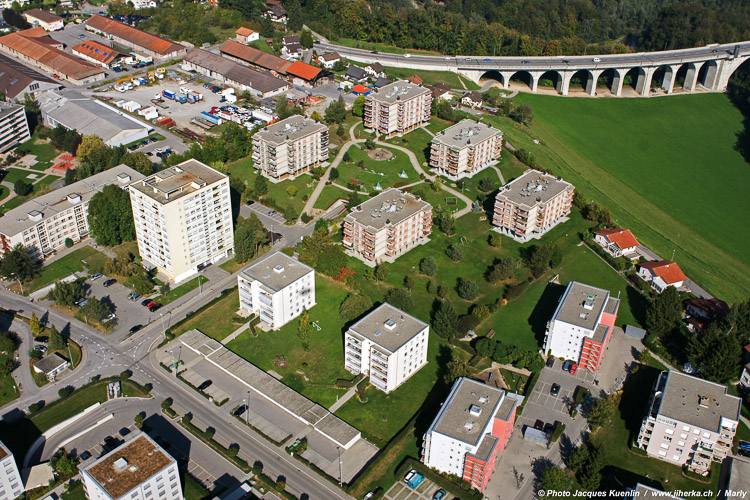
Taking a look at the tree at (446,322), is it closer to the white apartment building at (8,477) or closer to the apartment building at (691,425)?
the apartment building at (691,425)

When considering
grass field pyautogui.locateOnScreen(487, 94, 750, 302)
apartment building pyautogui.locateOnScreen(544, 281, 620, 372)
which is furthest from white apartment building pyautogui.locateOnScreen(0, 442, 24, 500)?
grass field pyautogui.locateOnScreen(487, 94, 750, 302)

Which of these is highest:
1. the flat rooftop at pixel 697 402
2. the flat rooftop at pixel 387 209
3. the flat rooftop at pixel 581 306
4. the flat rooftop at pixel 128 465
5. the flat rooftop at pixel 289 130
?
the flat rooftop at pixel 289 130

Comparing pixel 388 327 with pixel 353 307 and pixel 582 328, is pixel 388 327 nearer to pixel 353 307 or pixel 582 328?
pixel 353 307

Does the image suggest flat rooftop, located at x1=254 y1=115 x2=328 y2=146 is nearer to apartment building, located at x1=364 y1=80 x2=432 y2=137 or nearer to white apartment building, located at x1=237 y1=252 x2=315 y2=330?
apartment building, located at x1=364 y1=80 x2=432 y2=137

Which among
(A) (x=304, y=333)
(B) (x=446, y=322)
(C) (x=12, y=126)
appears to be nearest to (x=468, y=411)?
(B) (x=446, y=322)

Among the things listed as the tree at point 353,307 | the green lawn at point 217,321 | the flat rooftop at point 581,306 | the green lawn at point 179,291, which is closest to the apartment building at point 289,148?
the green lawn at point 179,291
